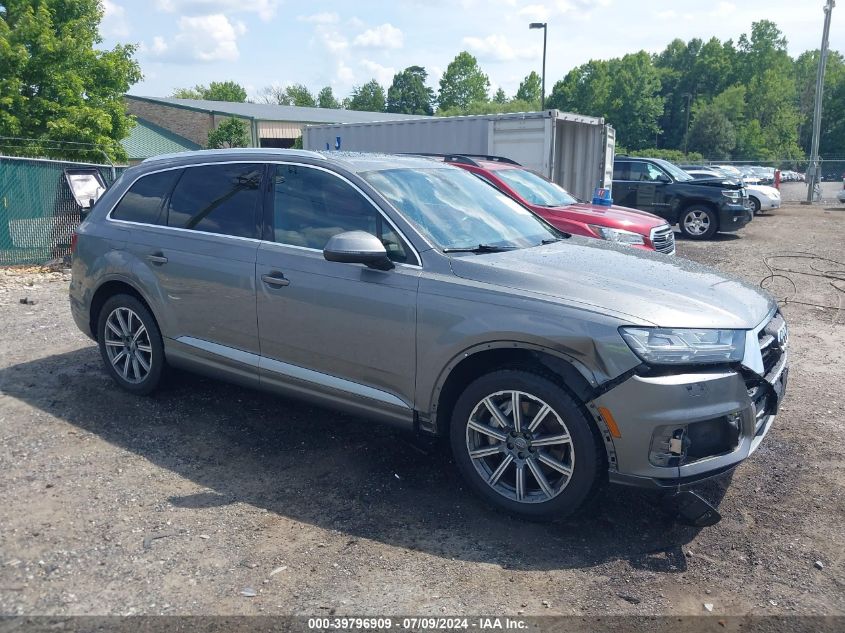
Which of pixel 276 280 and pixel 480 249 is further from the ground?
pixel 480 249

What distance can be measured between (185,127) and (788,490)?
1801 inches

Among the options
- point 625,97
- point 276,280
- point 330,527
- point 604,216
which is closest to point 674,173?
point 604,216

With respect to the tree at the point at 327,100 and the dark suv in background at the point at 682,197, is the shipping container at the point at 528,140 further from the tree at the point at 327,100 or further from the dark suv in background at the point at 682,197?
the tree at the point at 327,100

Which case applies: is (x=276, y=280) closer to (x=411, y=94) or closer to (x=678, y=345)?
(x=678, y=345)

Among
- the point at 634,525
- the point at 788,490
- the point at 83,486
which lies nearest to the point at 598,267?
the point at 634,525

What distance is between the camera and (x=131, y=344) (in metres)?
5.45

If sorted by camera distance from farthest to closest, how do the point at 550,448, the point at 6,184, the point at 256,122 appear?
the point at 256,122, the point at 6,184, the point at 550,448

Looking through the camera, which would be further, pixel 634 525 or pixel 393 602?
pixel 634 525

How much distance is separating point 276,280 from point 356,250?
2.57 ft

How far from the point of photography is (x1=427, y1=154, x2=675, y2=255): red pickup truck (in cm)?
912

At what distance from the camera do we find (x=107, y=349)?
5.60 metres

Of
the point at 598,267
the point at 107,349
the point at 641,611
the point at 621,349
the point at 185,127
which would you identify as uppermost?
the point at 185,127

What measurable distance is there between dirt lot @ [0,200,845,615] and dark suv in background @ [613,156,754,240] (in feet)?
38.0

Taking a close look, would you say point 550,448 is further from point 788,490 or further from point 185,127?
point 185,127
